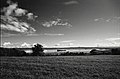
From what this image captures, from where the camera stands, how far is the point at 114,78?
8.56 metres

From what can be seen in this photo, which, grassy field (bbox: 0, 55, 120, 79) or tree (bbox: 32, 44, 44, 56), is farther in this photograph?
tree (bbox: 32, 44, 44, 56)

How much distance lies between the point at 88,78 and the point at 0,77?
253 inches

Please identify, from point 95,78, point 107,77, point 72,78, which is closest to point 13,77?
point 72,78

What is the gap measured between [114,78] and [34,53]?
30368 millimetres

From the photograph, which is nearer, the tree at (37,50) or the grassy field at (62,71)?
the grassy field at (62,71)

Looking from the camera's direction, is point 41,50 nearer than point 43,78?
No

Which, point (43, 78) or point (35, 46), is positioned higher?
point (35, 46)

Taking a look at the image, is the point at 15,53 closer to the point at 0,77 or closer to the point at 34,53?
the point at 34,53

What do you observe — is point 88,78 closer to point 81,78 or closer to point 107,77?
point 81,78

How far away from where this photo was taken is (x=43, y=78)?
8.77m

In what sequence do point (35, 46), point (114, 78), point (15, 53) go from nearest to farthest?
point (114, 78)
point (15, 53)
point (35, 46)

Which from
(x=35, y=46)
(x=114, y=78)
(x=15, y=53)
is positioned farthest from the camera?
(x=35, y=46)

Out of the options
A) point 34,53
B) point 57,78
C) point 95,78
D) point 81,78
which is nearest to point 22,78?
point 57,78

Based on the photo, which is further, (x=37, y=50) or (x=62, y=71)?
(x=37, y=50)
